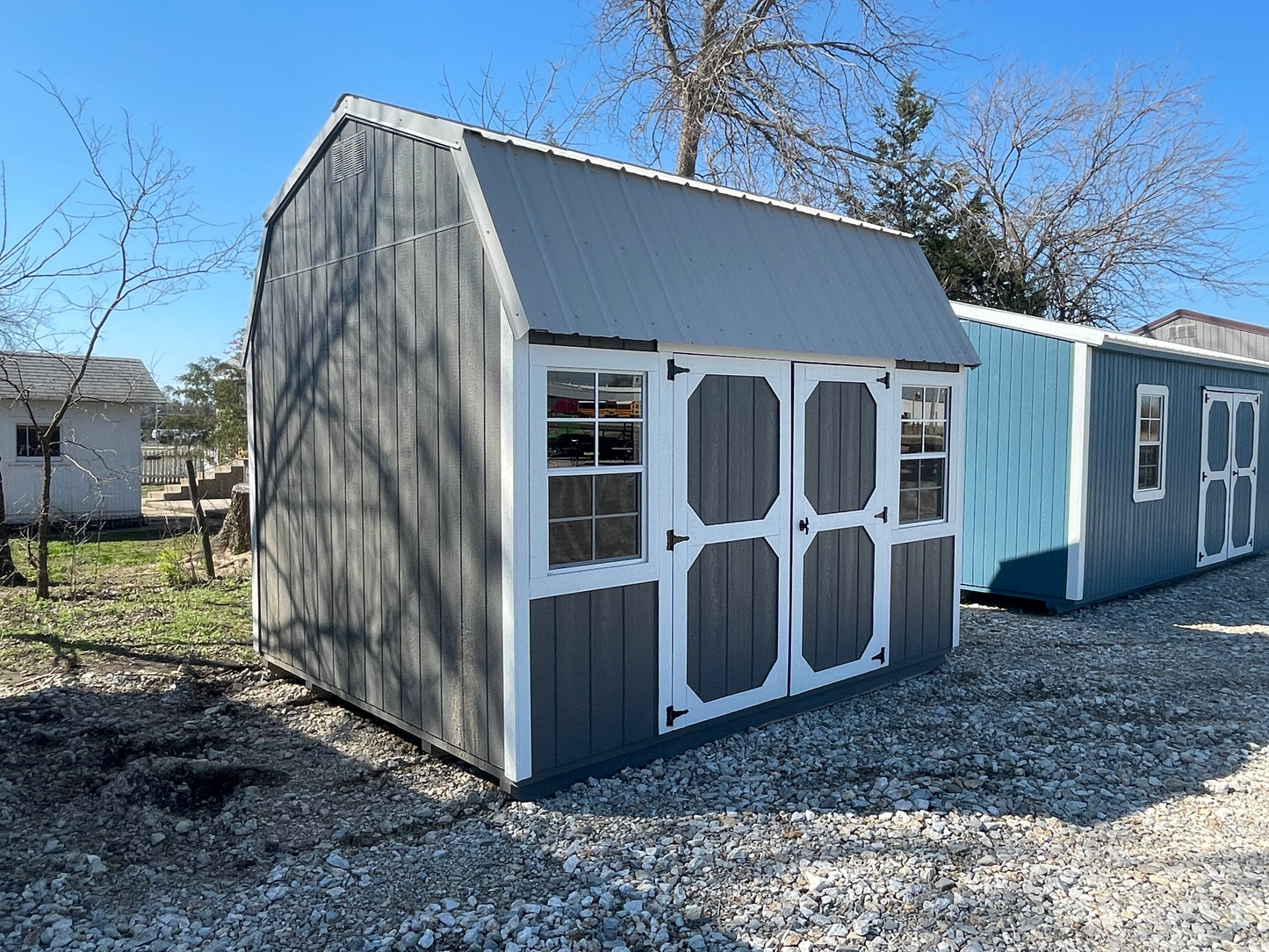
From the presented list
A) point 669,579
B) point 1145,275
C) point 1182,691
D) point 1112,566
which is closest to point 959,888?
point 669,579

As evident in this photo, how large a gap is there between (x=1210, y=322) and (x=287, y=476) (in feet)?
75.4

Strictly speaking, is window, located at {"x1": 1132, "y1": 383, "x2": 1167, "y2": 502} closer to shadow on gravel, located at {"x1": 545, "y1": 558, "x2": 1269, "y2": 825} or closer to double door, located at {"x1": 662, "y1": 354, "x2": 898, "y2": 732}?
shadow on gravel, located at {"x1": 545, "y1": 558, "x2": 1269, "y2": 825}

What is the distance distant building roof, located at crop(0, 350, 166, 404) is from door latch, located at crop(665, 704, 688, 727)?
13.2 metres

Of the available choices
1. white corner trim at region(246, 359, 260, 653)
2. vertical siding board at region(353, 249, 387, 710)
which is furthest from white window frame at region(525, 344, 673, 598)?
white corner trim at region(246, 359, 260, 653)

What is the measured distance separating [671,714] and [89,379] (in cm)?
1549

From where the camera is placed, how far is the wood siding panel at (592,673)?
3906 mm

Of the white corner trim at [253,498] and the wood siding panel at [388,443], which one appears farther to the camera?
the white corner trim at [253,498]

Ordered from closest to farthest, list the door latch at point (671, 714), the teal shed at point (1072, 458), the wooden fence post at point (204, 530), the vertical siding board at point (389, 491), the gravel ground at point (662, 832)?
the gravel ground at point (662, 832) → the door latch at point (671, 714) → the vertical siding board at point (389, 491) → the teal shed at point (1072, 458) → the wooden fence post at point (204, 530)

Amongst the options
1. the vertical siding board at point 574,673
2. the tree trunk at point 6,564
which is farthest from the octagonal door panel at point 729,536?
the tree trunk at point 6,564

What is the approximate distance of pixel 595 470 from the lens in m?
4.06

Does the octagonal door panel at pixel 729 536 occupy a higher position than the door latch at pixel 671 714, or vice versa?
the octagonal door panel at pixel 729 536

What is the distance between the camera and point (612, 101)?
40.1 feet

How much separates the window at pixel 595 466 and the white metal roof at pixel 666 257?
290 millimetres

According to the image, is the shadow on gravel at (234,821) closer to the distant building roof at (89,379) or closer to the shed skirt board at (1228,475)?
the shed skirt board at (1228,475)
